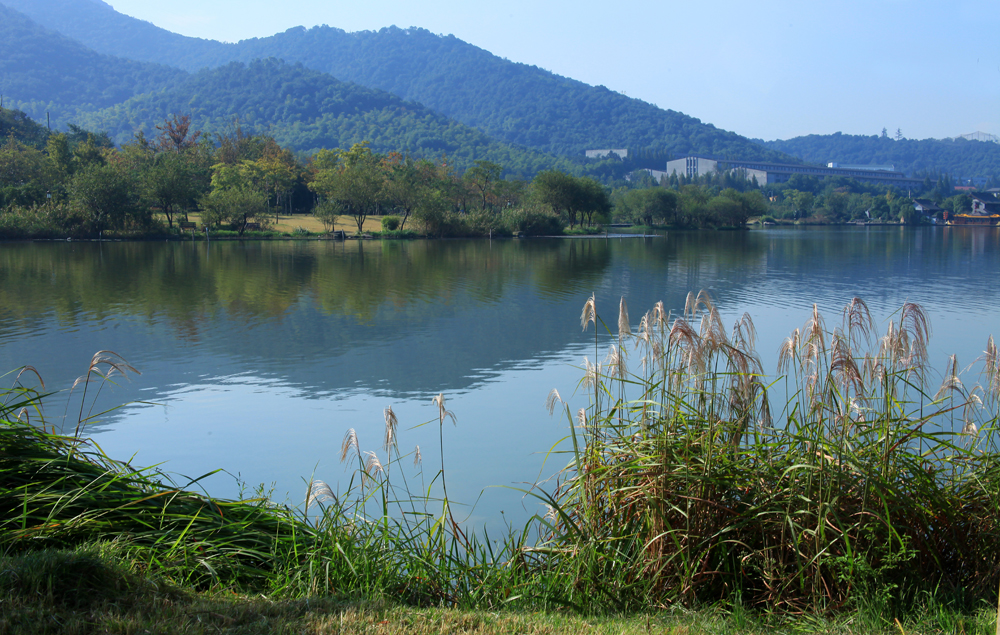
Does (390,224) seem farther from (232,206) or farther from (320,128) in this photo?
(320,128)

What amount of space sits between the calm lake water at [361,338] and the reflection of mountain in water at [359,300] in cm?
9

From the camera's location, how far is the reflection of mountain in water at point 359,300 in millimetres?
11906

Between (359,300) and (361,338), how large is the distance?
579 cm

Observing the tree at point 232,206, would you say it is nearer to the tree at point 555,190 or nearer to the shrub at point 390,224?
the shrub at point 390,224

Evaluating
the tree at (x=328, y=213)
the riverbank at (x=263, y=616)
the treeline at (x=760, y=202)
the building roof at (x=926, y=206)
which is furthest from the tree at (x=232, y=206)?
the building roof at (x=926, y=206)

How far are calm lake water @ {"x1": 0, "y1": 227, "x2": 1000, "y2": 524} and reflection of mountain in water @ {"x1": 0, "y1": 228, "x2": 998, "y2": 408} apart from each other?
0.09 meters

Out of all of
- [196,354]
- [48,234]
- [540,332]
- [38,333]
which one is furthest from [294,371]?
[48,234]

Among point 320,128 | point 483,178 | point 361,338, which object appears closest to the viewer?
point 361,338

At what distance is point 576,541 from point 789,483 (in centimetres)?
113

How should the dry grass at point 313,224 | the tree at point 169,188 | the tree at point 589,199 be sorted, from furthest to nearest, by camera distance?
the tree at point 589,199, the dry grass at point 313,224, the tree at point 169,188

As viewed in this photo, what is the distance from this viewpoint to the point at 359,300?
19.7m

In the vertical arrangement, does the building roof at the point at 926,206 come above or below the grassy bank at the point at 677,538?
above

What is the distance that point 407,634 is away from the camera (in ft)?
8.91

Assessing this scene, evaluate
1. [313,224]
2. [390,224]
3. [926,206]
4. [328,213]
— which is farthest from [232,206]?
[926,206]
